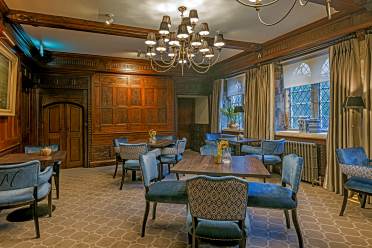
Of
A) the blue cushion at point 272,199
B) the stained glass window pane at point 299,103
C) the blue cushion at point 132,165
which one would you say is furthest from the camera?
the stained glass window pane at point 299,103

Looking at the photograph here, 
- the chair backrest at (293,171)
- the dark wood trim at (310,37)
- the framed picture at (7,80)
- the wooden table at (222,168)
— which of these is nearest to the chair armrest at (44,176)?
the framed picture at (7,80)

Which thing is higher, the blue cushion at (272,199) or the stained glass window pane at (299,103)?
the stained glass window pane at (299,103)

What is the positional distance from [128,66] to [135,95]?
898 mm

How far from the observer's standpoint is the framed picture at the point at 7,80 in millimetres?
4115

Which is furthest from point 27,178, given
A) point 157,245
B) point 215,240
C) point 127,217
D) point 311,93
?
point 311,93

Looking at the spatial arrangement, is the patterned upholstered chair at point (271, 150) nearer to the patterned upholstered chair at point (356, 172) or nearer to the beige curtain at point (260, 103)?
the beige curtain at point (260, 103)

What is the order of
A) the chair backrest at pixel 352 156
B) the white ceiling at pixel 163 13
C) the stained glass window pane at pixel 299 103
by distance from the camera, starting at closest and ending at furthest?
the chair backrest at pixel 352 156
the white ceiling at pixel 163 13
the stained glass window pane at pixel 299 103

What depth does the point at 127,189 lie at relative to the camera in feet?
16.2

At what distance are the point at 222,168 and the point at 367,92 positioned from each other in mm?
2834

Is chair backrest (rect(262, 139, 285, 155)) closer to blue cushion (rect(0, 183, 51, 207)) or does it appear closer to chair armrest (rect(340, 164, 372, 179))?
chair armrest (rect(340, 164, 372, 179))

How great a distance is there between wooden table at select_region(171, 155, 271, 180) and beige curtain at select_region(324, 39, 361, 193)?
1.99 meters

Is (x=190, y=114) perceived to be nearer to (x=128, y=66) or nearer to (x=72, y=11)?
(x=128, y=66)

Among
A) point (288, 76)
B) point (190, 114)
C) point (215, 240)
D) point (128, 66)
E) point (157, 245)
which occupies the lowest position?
point (157, 245)

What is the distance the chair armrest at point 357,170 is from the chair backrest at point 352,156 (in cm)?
10
